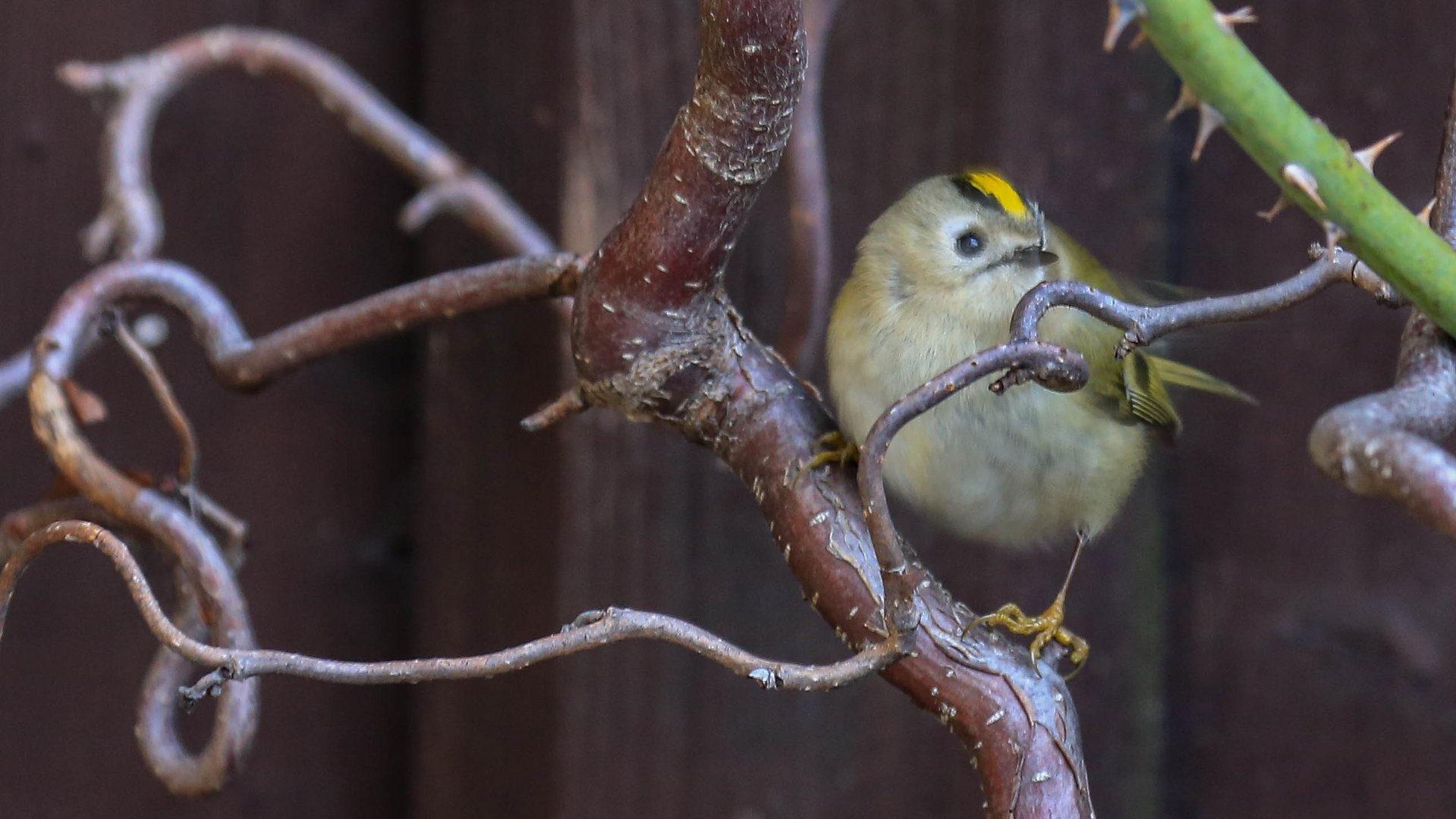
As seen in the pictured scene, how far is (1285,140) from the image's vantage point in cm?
33

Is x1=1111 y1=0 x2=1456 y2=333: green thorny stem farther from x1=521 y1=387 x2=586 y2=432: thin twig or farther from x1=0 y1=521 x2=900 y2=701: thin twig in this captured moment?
x1=521 y1=387 x2=586 y2=432: thin twig

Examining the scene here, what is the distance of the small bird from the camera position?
2.59 feet

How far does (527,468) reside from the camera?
3.45ft

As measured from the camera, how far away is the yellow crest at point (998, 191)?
2.74ft

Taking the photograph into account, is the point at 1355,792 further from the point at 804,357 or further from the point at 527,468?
the point at 527,468

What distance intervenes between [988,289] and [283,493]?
0.62 m

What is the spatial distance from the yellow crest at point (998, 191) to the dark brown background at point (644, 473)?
0.43ft

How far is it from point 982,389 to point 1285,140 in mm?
439

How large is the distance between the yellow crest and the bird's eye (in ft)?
0.09

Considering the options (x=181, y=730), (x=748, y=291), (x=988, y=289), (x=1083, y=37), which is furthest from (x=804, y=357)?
(x=181, y=730)

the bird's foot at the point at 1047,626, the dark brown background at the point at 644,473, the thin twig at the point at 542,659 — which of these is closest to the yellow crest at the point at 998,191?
the dark brown background at the point at 644,473

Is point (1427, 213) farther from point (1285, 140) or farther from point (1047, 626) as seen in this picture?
point (1047, 626)

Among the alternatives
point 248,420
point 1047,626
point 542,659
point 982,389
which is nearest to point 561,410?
point 542,659

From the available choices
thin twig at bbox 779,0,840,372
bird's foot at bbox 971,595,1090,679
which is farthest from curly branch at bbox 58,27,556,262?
bird's foot at bbox 971,595,1090,679
